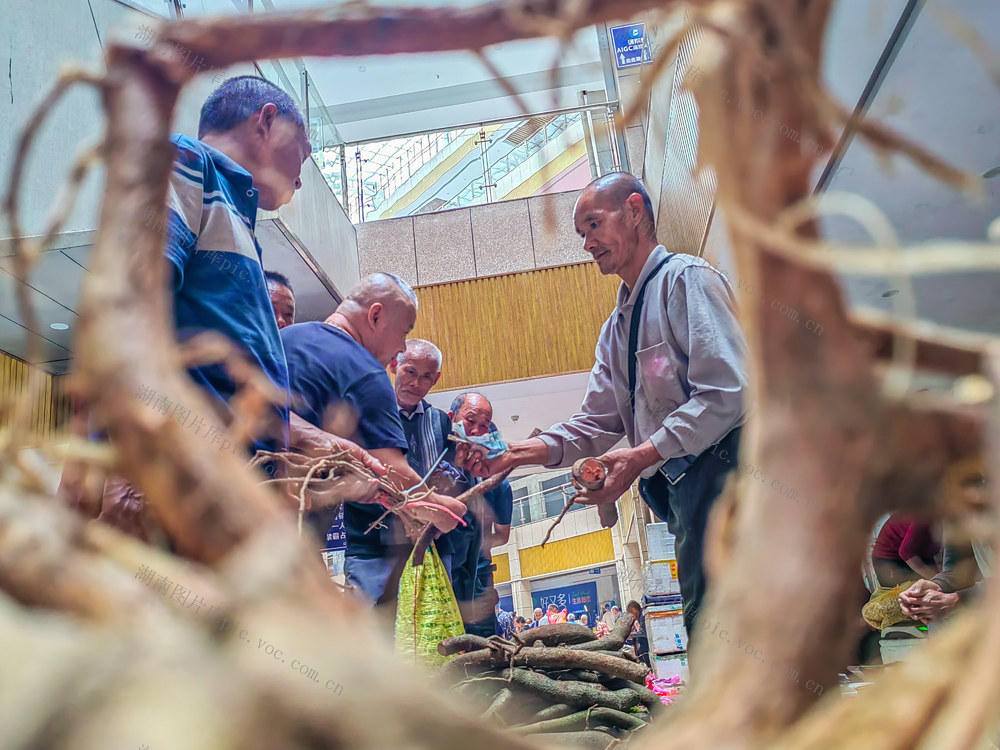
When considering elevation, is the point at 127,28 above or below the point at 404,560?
above

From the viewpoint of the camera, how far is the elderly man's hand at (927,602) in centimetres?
122

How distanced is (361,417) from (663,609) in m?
1.92

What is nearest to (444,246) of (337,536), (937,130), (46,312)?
(337,536)

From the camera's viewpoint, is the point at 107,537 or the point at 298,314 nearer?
the point at 107,537

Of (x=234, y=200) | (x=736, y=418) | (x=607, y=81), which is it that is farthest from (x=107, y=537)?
(x=607, y=81)

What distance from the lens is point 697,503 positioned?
3.82ft

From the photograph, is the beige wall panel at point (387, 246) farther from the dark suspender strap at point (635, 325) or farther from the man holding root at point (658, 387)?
the dark suspender strap at point (635, 325)

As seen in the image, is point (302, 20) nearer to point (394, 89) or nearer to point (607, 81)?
point (607, 81)

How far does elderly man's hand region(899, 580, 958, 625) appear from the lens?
1.22 m

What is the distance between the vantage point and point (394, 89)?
197 inches

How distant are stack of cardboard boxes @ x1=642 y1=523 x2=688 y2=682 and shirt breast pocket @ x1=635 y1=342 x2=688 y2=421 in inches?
54.7

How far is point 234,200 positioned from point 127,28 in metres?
0.53

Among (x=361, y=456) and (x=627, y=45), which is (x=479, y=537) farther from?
(x=627, y=45)

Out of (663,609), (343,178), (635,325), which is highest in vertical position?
(343,178)
